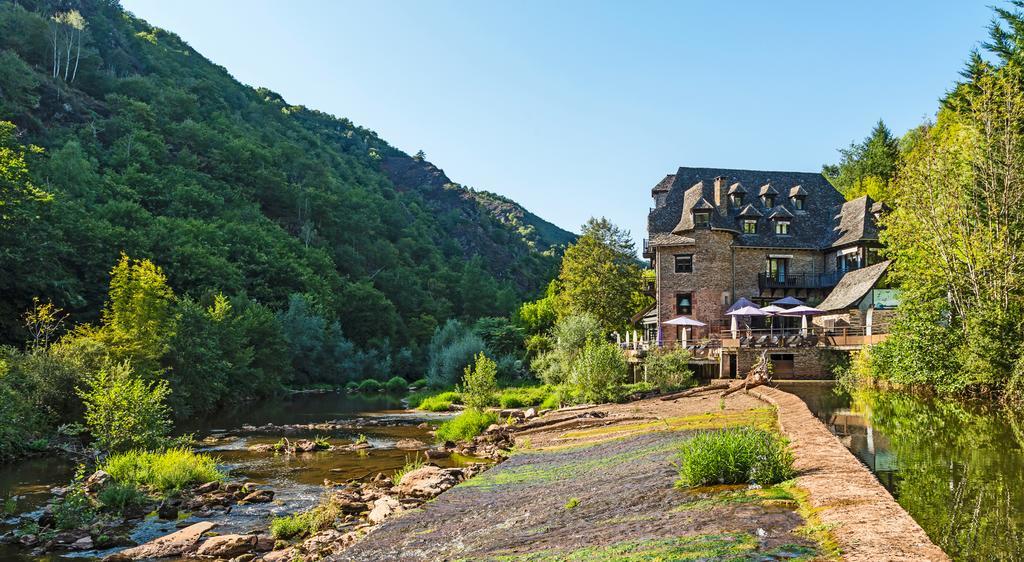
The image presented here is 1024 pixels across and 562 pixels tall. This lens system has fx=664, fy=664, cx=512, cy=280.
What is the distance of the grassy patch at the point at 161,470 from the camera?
16391mm

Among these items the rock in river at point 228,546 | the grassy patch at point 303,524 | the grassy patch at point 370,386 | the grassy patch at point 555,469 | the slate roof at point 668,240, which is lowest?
the grassy patch at point 370,386

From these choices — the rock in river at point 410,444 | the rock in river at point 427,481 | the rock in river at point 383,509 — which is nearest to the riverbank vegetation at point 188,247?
the rock in river at point 410,444

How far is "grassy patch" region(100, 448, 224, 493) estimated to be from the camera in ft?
53.8

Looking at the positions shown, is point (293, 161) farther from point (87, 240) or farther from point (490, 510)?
point (490, 510)

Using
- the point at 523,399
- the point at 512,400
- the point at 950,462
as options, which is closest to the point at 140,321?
the point at 512,400

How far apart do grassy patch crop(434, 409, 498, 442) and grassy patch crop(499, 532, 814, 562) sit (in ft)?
55.5

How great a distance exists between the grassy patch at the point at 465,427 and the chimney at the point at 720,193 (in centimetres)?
3187

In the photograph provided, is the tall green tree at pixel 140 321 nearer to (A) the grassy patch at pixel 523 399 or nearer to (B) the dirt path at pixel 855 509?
(A) the grassy patch at pixel 523 399

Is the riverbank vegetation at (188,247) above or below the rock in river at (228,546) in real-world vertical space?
above

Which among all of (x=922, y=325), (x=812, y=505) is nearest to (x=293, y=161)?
(x=922, y=325)

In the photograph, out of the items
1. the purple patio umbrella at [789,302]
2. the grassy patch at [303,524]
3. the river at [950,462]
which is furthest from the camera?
the purple patio umbrella at [789,302]

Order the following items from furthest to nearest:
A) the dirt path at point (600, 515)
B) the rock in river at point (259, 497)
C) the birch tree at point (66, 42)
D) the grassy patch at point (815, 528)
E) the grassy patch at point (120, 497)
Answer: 1. the birch tree at point (66, 42)
2. the rock in river at point (259, 497)
3. the grassy patch at point (120, 497)
4. the dirt path at point (600, 515)
5. the grassy patch at point (815, 528)

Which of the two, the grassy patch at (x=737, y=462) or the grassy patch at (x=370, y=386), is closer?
the grassy patch at (x=737, y=462)

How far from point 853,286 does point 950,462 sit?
3374cm
